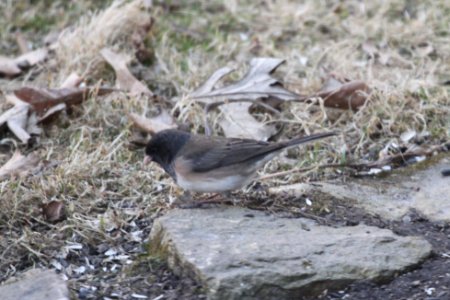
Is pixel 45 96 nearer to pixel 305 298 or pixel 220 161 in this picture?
pixel 220 161

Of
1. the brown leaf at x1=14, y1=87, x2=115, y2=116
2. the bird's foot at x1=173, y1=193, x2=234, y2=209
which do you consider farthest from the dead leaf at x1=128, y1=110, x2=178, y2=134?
the bird's foot at x1=173, y1=193, x2=234, y2=209

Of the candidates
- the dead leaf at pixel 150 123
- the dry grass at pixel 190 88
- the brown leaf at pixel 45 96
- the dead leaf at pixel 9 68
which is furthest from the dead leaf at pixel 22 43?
the dead leaf at pixel 150 123

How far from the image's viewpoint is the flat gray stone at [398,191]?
147 inches

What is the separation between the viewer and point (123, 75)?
4949mm

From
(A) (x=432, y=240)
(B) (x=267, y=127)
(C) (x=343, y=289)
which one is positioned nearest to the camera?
(C) (x=343, y=289)

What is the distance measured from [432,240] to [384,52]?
7.43 ft

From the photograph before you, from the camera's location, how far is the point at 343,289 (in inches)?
123

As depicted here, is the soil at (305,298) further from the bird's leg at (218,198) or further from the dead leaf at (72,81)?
the dead leaf at (72,81)

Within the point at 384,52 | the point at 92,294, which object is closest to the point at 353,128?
the point at 384,52

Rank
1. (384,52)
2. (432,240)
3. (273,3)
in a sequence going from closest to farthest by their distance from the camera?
1. (432,240)
2. (384,52)
3. (273,3)

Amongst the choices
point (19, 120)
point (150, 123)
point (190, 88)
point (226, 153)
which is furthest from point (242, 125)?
point (19, 120)

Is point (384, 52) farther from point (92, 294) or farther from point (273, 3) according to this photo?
point (92, 294)

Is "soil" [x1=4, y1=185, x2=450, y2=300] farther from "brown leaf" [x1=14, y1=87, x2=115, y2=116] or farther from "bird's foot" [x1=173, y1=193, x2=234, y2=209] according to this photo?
"brown leaf" [x1=14, y1=87, x2=115, y2=116]

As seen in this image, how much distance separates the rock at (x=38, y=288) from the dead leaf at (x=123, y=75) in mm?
1827
